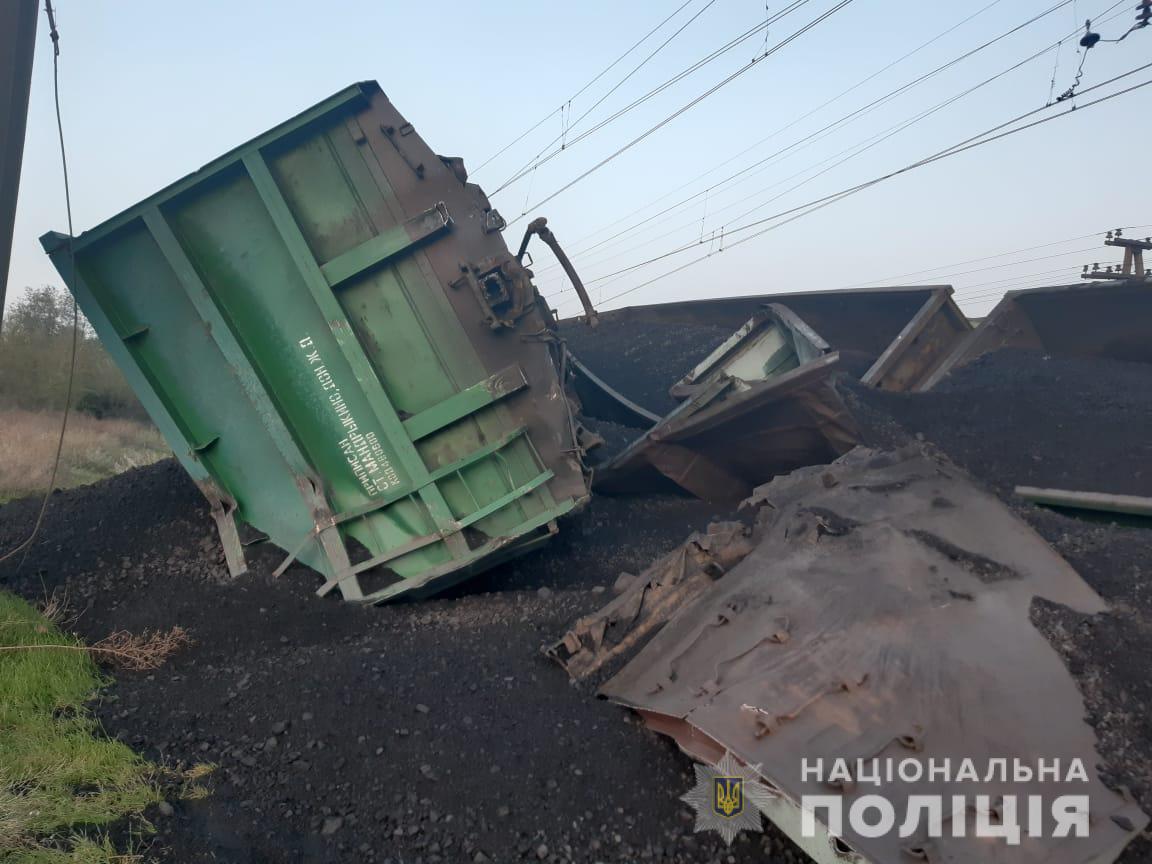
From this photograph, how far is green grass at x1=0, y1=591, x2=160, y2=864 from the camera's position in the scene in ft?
7.52

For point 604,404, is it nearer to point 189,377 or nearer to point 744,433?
point 744,433

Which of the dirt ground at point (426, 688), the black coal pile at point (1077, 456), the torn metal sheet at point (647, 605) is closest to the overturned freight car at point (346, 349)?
the dirt ground at point (426, 688)

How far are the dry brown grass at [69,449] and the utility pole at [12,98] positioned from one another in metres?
6.93

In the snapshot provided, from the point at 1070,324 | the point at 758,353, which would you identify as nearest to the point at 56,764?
the point at 758,353

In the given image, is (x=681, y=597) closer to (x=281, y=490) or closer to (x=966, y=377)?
(x=281, y=490)

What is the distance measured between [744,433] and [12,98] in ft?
14.8

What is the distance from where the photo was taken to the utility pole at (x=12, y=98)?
3.23 meters

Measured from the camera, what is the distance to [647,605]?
11.5 ft

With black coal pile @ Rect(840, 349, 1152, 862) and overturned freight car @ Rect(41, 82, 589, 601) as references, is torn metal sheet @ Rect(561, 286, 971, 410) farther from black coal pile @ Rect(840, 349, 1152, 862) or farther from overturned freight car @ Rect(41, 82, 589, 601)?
overturned freight car @ Rect(41, 82, 589, 601)

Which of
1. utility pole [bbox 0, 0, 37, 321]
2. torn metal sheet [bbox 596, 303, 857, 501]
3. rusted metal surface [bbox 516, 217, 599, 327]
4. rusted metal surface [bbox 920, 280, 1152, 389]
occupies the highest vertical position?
utility pole [bbox 0, 0, 37, 321]

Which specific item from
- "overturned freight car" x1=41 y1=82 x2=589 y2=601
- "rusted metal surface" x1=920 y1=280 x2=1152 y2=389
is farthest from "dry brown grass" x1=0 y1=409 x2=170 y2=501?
"rusted metal surface" x1=920 y1=280 x2=1152 y2=389

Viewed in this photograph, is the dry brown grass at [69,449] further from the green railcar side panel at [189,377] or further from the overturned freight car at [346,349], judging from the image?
the overturned freight car at [346,349]

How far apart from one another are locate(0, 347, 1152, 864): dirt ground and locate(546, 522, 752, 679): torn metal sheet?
0.15 meters

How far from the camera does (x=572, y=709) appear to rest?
3162 millimetres
